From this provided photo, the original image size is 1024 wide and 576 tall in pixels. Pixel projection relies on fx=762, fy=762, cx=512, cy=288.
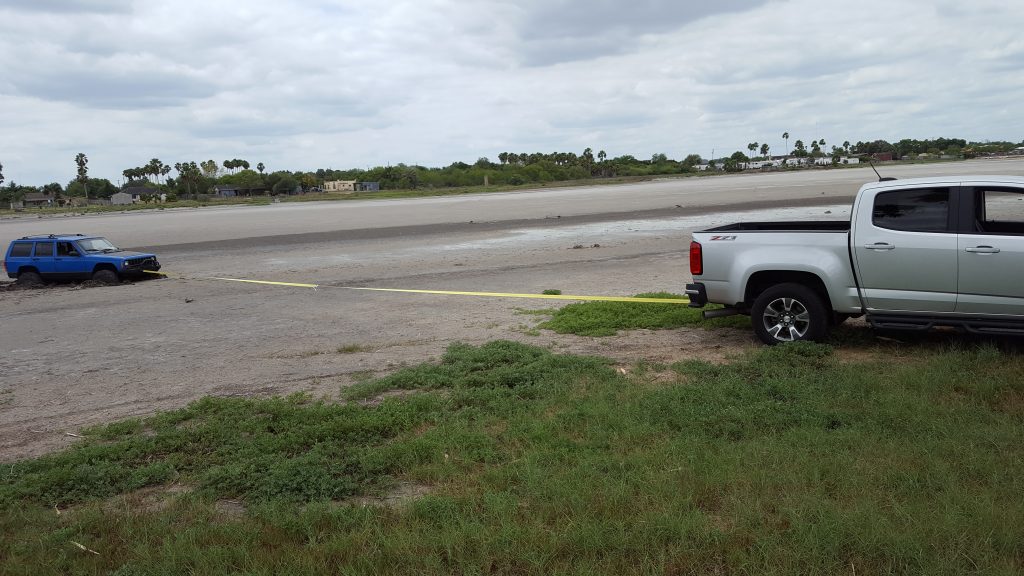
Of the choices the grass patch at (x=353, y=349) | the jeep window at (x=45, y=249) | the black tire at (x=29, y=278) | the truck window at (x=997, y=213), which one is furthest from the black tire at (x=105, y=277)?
the truck window at (x=997, y=213)

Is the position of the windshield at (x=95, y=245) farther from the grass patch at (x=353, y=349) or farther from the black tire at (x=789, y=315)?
the black tire at (x=789, y=315)

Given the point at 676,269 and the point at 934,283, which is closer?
the point at 934,283

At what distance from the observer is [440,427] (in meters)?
6.39

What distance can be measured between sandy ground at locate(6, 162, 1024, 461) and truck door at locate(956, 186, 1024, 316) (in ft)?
8.00

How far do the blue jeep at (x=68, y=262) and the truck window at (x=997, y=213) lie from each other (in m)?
20.7

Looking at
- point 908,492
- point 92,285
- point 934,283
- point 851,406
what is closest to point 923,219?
point 934,283

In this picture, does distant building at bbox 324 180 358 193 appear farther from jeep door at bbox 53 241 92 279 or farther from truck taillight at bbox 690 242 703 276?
truck taillight at bbox 690 242 703 276

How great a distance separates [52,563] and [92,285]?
19440 millimetres

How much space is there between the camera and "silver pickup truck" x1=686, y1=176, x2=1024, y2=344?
7.81 meters

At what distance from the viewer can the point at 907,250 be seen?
26.8 ft

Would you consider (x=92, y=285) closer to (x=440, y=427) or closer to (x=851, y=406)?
(x=440, y=427)

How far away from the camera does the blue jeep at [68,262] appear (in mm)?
21616

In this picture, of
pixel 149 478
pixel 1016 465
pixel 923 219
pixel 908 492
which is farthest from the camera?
pixel 923 219

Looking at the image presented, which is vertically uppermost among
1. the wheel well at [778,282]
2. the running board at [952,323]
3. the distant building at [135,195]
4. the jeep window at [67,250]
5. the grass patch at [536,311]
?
the distant building at [135,195]
